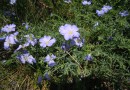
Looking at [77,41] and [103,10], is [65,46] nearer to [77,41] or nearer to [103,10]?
[77,41]

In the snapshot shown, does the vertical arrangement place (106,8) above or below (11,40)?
above

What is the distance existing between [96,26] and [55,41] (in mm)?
493

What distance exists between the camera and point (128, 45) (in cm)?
300

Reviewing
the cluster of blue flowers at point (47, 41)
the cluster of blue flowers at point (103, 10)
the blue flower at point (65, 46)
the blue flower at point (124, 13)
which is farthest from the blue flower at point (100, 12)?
the blue flower at point (65, 46)

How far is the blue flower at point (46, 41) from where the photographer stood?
2.97 m

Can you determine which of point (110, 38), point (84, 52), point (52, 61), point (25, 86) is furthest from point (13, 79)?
point (110, 38)

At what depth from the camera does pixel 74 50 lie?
2934 millimetres

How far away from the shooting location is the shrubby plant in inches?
114

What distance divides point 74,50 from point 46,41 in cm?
29

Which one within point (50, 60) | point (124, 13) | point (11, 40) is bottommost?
point (50, 60)

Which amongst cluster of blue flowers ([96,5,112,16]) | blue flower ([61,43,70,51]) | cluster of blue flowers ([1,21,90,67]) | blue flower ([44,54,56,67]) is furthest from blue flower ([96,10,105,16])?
blue flower ([44,54,56,67])

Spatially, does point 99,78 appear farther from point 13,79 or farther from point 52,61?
point 13,79

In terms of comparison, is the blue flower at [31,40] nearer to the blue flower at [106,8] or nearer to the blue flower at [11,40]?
the blue flower at [11,40]

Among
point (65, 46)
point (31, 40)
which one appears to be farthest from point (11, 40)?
point (65, 46)
